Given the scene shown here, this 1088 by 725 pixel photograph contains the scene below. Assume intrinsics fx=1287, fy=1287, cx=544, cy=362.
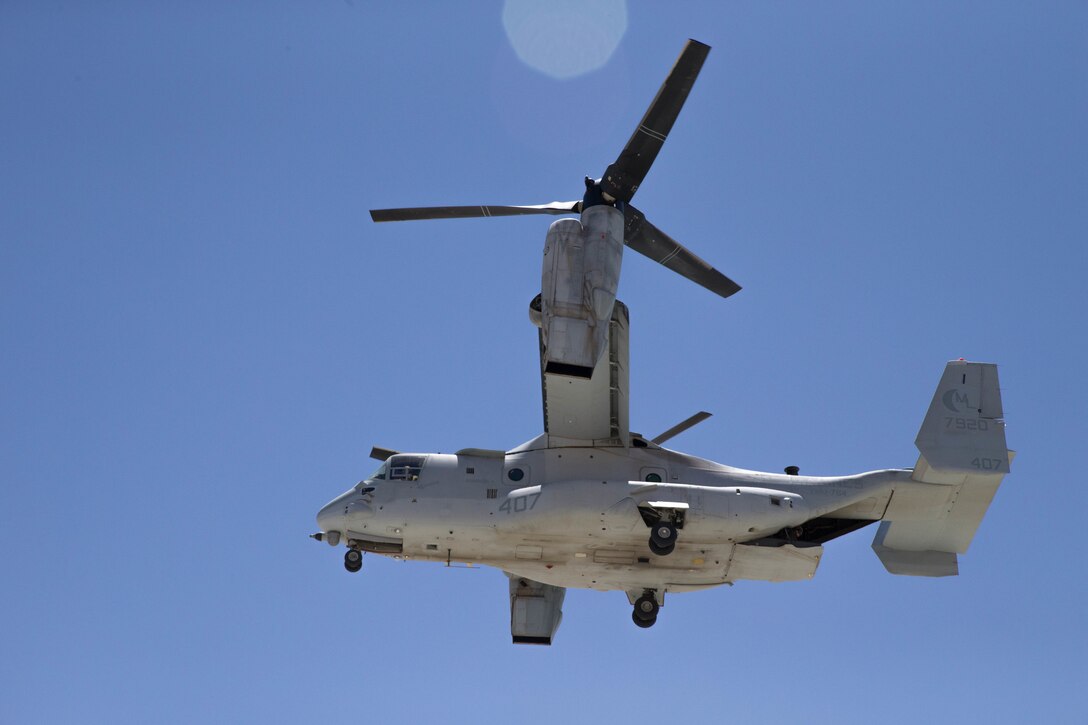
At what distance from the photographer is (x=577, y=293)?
2577 centimetres

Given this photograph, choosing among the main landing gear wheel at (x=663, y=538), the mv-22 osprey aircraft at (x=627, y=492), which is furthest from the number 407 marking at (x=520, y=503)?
the main landing gear wheel at (x=663, y=538)

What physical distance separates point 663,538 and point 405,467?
590 centimetres

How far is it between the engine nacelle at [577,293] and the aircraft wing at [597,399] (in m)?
0.97

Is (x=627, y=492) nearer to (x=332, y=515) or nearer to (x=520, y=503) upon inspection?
(x=520, y=503)

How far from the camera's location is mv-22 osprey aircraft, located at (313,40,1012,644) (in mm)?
26656

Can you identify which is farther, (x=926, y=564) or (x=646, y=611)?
(x=926, y=564)

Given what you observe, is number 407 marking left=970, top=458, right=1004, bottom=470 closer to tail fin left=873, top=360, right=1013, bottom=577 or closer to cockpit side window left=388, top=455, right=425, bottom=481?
tail fin left=873, top=360, right=1013, bottom=577

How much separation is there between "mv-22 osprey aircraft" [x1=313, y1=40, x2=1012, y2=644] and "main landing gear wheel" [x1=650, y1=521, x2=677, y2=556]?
44 mm

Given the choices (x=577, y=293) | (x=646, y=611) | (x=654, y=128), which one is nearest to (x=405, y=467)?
(x=577, y=293)

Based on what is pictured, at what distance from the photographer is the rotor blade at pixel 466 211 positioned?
2830cm

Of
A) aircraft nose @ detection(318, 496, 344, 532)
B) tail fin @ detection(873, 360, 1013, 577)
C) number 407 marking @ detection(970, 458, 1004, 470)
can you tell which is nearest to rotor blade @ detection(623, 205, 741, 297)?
tail fin @ detection(873, 360, 1013, 577)

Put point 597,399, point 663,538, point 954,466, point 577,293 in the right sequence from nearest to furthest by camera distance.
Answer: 1. point 577,293
2. point 663,538
3. point 954,466
4. point 597,399

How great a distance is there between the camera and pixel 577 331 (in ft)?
84.1

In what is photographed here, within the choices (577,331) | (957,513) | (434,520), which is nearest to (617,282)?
(577,331)
